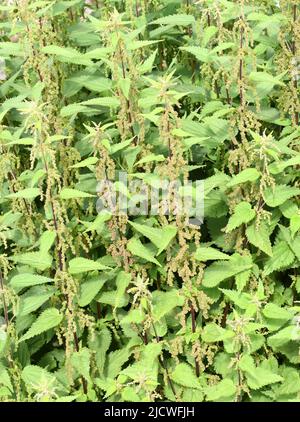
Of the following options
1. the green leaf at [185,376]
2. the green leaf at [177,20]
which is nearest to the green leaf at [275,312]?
the green leaf at [185,376]

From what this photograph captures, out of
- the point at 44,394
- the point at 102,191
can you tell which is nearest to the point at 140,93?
the point at 102,191

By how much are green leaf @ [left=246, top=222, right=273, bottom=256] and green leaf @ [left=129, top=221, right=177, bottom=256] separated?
0.56 meters

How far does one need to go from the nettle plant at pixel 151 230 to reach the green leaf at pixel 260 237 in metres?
0.01

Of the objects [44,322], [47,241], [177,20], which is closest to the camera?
[47,241]

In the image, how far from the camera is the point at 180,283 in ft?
18.3

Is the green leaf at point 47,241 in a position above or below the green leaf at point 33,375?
above

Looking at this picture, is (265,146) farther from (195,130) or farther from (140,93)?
(140,93)

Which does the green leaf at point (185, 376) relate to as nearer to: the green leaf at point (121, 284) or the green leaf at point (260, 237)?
the green leaf at point (121, 284)

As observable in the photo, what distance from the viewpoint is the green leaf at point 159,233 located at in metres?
4.76

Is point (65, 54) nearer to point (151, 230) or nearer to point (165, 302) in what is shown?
point (151, 230)

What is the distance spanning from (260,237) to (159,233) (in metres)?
0.68

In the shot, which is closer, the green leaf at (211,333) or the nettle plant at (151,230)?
the nettle plant at (151,230)

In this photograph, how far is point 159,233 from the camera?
4922 mm

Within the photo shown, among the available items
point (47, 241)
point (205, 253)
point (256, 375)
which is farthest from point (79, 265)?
point (256, 375)
